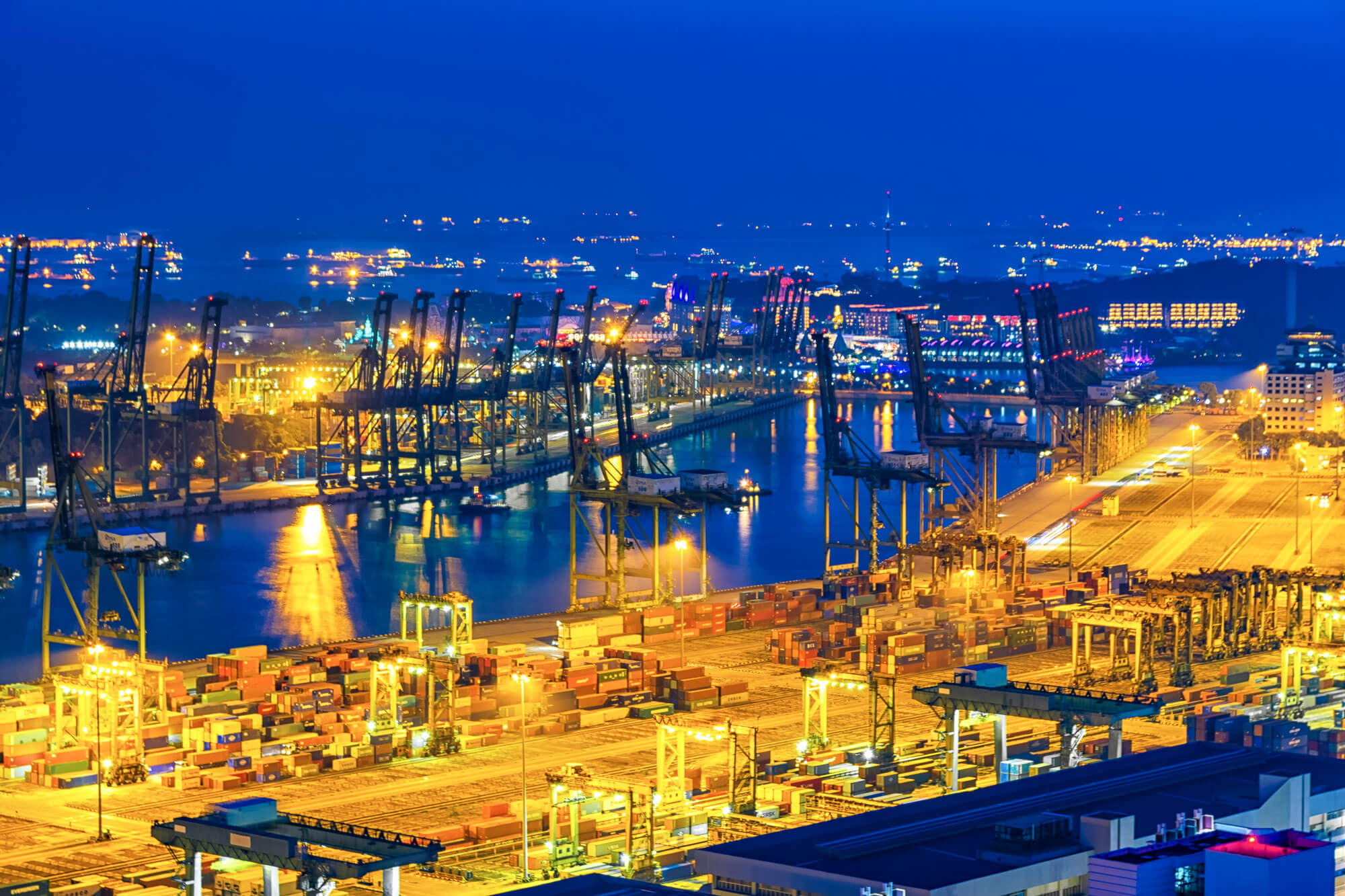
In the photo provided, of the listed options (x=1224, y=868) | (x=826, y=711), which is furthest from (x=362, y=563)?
(x=1224, y=868)

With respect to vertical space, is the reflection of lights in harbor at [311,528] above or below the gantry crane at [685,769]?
above

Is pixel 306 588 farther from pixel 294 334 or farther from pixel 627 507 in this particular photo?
pixel 294 334

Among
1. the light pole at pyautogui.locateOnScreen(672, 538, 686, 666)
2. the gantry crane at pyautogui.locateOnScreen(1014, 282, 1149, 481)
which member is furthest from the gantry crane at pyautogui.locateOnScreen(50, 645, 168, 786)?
the gantry crane at pyautogui.locateOnScreen(1014, 282, 1149, 481)

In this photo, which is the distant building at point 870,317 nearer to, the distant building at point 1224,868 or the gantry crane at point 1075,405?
the gantry crane at point 1075,405

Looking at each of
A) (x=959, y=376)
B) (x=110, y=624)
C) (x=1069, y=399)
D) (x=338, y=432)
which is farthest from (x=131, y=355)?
(x=959, y=376)

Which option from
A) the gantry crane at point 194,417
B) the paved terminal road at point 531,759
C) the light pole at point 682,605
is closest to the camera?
the paved terminal road at point 531,759

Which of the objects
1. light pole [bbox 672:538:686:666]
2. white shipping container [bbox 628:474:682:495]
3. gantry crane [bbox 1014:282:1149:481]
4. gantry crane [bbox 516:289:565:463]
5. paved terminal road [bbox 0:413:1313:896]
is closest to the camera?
paved terminal road [bbox 0:413:1313:896]

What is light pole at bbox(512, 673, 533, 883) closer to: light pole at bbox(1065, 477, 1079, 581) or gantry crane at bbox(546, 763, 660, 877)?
gantry crane at bbox(546, 763, 660, 877)

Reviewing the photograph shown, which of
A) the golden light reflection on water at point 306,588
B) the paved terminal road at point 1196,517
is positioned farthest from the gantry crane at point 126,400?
the paved terminal road at point 1196,517
